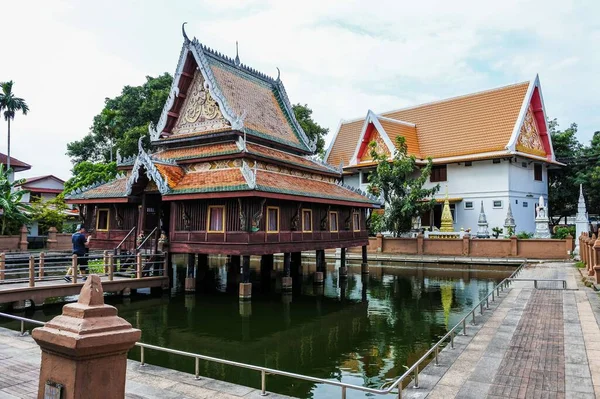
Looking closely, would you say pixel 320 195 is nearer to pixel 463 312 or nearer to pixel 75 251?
pixel 463 312

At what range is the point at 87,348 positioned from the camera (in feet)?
10.9

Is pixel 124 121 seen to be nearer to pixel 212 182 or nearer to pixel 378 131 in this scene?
pixel 378 131

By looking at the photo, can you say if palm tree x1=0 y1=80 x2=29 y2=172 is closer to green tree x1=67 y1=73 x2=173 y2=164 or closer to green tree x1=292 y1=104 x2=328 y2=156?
green tree x1=67 y1=73 x2=173 y2=164

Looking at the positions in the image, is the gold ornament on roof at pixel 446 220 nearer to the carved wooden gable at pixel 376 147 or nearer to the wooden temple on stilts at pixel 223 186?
the carved wooden gable at pixel 376 147

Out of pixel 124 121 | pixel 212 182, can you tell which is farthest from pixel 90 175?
pixel 212 182

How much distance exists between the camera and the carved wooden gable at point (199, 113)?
19.3 metres

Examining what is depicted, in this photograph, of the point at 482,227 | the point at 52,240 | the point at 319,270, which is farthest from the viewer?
the point at 52,240

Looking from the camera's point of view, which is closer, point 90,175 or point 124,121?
point 90,175

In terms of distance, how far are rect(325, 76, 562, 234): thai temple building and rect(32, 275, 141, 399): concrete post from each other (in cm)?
3232

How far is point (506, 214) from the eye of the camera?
3334 centimetres

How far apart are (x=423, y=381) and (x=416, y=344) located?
3697 mm

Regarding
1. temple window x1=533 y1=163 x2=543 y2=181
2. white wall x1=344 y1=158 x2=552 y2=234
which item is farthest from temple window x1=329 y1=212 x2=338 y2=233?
temple window x1=533 y1=163 x2=543 y2=181

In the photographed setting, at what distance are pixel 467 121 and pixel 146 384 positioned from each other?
35503 mm

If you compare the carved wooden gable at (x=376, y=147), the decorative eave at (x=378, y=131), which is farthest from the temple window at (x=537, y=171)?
the carved wooden gable at (x=376, y=147)
